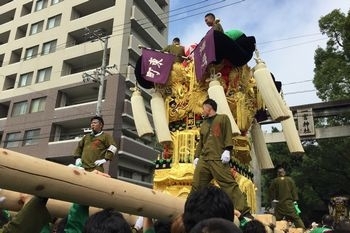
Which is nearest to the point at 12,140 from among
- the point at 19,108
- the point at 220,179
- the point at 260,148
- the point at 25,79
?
the point at 19,108

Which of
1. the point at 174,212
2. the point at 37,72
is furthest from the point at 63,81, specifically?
the point at 174,212

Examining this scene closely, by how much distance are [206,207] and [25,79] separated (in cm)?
2762

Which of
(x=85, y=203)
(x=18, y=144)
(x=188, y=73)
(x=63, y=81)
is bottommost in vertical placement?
(x=85, y=203)

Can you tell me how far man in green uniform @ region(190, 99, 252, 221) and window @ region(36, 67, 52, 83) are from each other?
75.7 ft

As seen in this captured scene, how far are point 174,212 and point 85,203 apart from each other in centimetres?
95

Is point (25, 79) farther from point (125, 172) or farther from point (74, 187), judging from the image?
point (74, 187)

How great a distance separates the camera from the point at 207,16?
7574mm

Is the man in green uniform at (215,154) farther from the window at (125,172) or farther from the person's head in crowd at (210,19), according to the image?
the window at (125,172)

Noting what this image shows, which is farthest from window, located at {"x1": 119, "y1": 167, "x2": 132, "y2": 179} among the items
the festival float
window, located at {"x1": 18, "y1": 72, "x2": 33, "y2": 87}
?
Result: the festival float

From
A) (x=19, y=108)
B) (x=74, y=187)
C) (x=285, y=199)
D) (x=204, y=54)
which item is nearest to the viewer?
(x=74, y=187)

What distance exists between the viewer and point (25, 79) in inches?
1102

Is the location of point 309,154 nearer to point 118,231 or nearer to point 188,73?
point 188,73

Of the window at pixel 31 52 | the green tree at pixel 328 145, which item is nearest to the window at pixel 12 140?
the window at pixel 31 52

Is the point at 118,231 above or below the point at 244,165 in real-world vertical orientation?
below
